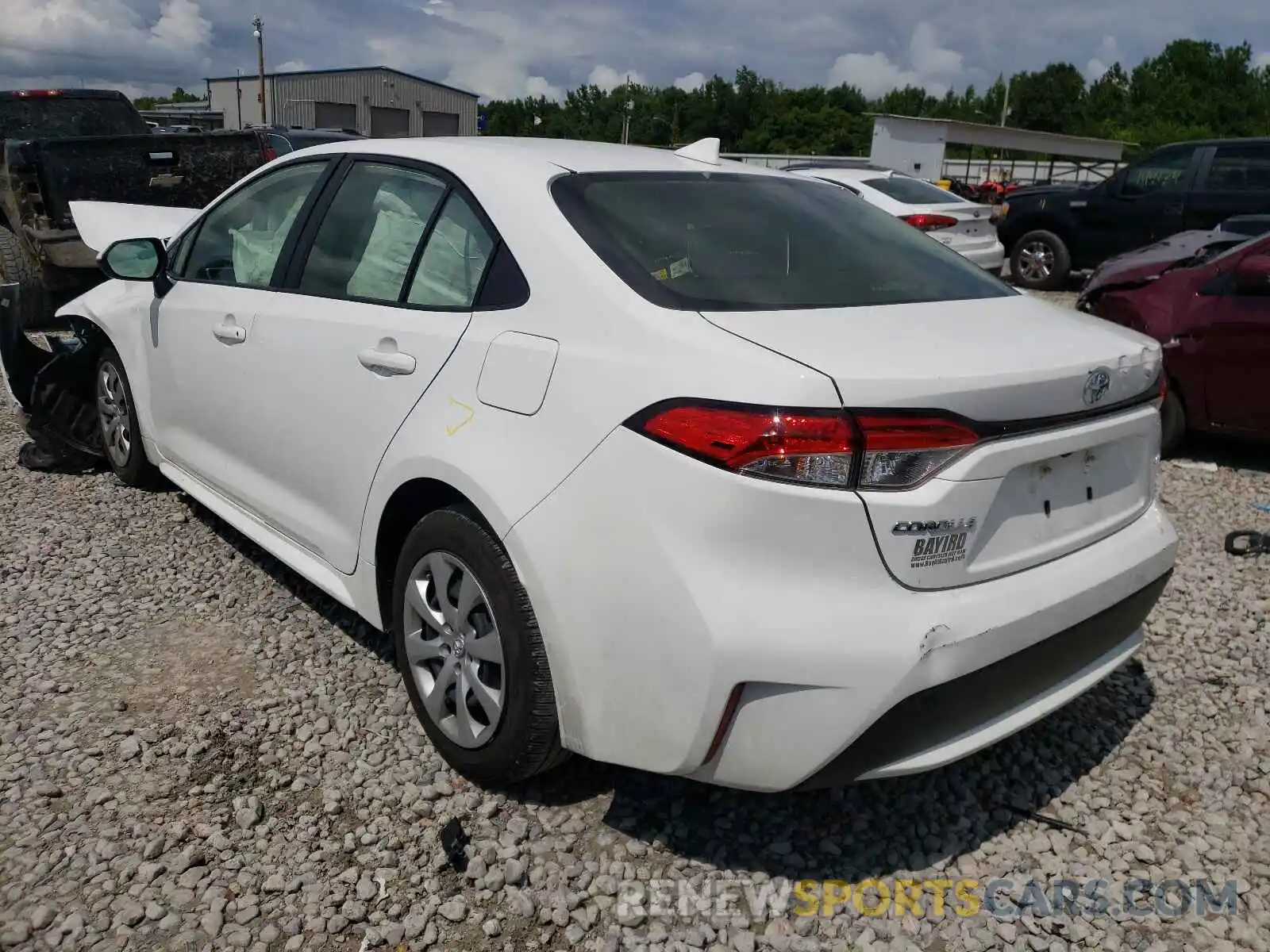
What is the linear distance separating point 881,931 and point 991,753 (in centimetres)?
86

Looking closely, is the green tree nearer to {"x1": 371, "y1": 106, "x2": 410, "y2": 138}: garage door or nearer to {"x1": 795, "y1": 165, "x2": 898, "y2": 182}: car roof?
{"x1": 371, "y1": 106, "x2": 410, "y2": 138}: garage door

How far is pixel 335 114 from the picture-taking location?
54.5m

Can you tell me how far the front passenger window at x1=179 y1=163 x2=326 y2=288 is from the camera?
3502 millimetres

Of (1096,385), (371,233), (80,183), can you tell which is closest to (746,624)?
(1096,385)

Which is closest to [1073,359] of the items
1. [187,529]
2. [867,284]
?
[867,284]

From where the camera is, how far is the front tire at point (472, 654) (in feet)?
7.79

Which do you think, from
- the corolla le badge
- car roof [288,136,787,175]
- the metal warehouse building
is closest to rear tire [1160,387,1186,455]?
car roof [288,136,787,175]

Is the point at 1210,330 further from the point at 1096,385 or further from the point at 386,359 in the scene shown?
the point at 386,359

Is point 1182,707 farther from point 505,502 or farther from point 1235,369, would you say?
point 1235,369

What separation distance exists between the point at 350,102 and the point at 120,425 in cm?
5596

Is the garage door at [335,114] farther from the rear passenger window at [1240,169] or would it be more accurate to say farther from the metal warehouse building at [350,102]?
the rear passenger window at [1240,169]

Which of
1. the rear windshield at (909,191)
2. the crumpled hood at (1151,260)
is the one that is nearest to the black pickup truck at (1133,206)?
the rear windshield at (909,191)

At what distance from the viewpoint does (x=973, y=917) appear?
235 centimetres

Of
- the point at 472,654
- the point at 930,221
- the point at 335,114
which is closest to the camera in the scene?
the point at 472,654
